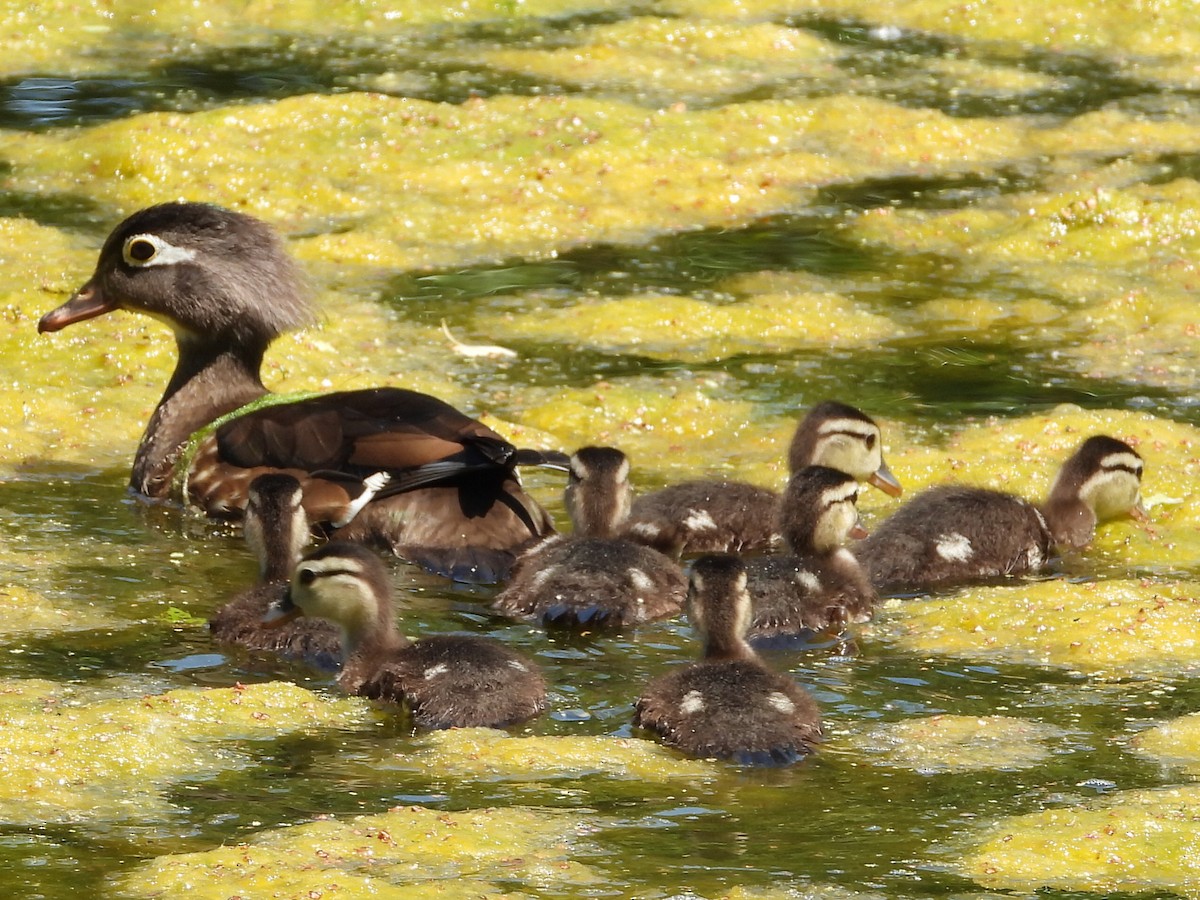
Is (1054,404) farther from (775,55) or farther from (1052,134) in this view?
(775,55)

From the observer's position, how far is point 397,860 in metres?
5.56

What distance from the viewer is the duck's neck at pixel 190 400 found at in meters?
9.15

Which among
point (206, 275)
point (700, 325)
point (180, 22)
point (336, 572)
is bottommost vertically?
point (336, 572)

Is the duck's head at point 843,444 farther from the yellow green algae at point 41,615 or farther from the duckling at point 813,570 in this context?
the yellow green algae at point 41,615

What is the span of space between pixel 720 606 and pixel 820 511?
122 centimetres

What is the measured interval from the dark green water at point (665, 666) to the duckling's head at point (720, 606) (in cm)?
33

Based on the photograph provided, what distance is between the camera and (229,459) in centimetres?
891

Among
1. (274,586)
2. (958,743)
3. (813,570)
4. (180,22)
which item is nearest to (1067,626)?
(813,570)

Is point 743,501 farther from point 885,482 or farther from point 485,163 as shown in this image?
point 485,163

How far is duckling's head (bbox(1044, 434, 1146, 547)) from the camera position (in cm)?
872

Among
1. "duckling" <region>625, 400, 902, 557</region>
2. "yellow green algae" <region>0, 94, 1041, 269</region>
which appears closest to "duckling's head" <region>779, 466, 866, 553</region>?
"duckling" <region>625, 400, 902, 557</region>

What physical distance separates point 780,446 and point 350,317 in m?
2.63

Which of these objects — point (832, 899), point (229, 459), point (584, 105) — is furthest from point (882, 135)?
point (832, 899)

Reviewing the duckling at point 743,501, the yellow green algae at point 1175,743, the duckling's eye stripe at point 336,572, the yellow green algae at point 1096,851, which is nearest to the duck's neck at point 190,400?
the duckling at point 743,501
